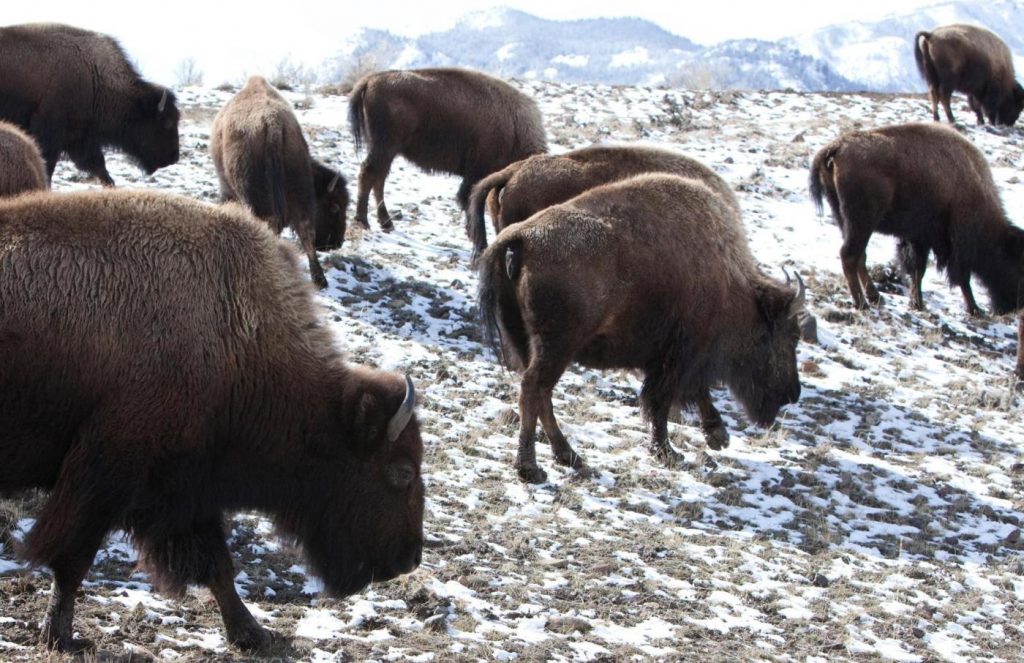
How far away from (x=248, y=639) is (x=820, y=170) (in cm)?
887

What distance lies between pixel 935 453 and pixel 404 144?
19.8ft

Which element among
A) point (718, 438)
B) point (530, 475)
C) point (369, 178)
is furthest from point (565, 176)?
point (369, 178)

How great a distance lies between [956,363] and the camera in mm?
10195

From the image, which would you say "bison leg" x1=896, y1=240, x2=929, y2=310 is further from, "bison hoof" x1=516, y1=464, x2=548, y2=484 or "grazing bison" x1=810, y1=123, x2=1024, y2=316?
"bison hoof" x1=516, y1=464, x2=548, y2=484

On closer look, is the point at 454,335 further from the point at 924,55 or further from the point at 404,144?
the point at 924,55

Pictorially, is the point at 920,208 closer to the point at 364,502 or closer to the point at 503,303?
the point at 503,303

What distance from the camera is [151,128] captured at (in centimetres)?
1082

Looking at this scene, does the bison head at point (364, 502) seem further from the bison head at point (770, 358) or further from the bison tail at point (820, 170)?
the bison tail at point (820, 170)

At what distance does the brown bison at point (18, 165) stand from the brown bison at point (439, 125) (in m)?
5.20

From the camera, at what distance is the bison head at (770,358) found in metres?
7.53

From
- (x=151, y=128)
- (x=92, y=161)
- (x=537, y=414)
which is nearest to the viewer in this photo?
(x=537, y=414)

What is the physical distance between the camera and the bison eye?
4309mm

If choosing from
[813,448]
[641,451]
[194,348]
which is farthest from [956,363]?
[194,348]

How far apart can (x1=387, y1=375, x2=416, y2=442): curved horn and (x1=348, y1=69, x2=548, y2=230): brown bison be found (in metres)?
7.26
